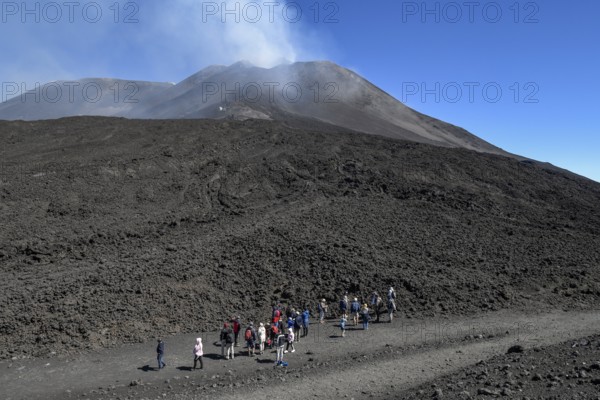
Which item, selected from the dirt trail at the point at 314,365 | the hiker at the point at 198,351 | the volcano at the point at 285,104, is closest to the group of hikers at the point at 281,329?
the hiker at the point at 198,351

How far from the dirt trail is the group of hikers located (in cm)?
35

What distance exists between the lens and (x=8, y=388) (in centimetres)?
1230

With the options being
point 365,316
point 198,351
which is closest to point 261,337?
point 198,351

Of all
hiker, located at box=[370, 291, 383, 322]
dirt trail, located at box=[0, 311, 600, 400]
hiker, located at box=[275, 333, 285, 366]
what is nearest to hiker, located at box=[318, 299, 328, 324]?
dirt trail, located at box=[0, 311, 600, 400]

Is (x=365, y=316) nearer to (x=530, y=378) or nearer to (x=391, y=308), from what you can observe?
(x=391, y=308)

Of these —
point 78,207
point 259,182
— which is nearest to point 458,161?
point 259,182

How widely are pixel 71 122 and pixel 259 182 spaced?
20.7 metres

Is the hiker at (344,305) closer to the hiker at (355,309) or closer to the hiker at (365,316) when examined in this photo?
the hiker at (355,309)

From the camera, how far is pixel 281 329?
16.0m

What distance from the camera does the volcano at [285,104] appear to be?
6266 centimetres

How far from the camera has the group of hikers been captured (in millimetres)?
14531

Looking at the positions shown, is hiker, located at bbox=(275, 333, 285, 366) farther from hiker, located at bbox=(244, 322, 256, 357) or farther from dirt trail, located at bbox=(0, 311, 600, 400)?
hiker, located at bbox=(244, 322, 256, 357)

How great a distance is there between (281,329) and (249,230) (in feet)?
29.5

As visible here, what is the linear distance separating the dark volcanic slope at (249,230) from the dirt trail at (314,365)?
1427mm
